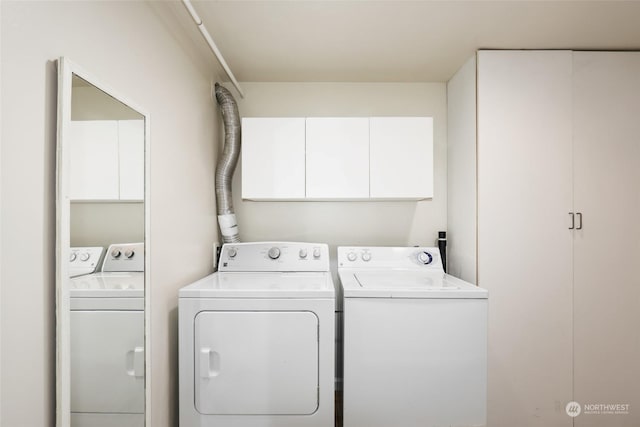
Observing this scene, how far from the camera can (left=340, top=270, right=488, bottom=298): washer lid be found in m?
1.42

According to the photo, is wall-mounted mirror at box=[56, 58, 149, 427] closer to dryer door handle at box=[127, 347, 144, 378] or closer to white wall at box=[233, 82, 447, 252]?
dryer door handle at box=[127, 347, 144, 378]

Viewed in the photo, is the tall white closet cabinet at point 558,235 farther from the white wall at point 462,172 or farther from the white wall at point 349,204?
the white wall at point 349,204

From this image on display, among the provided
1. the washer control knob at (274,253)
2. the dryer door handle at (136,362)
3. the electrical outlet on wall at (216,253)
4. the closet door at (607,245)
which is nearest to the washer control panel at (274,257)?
the washer control knob at (274,253)

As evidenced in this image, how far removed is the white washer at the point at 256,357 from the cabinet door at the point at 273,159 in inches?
28.2

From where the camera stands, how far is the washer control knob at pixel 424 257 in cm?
196

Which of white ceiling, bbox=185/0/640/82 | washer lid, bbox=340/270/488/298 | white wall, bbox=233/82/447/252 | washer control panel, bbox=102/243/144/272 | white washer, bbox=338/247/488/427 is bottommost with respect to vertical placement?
white washer, bbox=338/247/488/427

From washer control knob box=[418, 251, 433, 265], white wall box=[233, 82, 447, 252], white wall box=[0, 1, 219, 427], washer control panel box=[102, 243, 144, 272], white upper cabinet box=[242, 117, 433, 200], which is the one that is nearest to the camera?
white wall box=[0, 1, 219, 427]

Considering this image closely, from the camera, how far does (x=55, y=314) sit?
2.65 feet

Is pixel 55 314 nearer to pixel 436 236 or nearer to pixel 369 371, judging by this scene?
pixel 369 371

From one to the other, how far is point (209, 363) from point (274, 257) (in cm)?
73

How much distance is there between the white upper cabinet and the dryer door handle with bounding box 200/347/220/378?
0.93 meters

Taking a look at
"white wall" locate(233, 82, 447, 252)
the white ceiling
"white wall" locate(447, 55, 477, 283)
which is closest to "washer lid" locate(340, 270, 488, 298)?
"white wall" locate(447, 55, 477, 283)

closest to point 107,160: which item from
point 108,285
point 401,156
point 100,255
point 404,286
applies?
point 100,255

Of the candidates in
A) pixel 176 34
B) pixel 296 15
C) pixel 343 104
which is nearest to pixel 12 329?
pixel 176 34
